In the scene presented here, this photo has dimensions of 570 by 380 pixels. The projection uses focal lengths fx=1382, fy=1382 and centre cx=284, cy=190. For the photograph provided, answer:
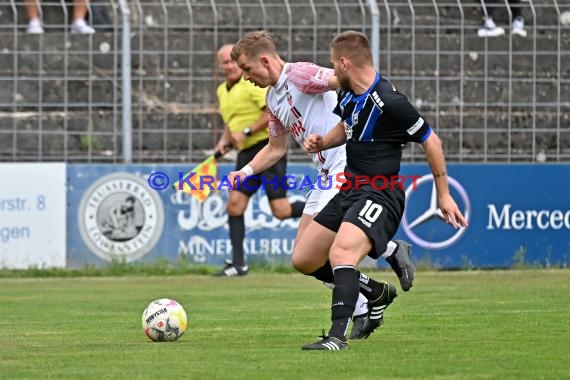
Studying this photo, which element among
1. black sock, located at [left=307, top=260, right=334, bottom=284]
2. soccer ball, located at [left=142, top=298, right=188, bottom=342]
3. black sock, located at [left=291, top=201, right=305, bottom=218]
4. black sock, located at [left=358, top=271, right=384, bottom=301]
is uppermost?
black sock, located at [left=291, top=201, right=305, bottom=218]

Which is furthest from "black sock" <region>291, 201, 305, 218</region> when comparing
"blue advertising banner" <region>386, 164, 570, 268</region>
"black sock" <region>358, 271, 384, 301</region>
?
"black sock" <region>358, 271, 384, 301</region>

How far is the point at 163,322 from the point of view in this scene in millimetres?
9203

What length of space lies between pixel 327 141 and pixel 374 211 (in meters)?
0.66

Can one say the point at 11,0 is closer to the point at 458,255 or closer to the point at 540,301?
the point at 458,255

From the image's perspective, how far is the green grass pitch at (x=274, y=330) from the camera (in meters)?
7.39

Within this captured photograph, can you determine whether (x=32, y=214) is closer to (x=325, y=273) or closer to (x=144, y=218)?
(x=144, y=218)

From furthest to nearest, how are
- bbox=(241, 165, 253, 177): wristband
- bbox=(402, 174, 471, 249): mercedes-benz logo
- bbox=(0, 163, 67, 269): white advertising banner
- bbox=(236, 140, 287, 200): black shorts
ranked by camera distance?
bbox=(402, 174, 471, 249): mercedes-benz logo, bbox=(0, 163, 67, 269): white advertising banner, bbox=(236, 140, 287, 200): black shorts, bbox=(241, 165, 253, 177): wristband

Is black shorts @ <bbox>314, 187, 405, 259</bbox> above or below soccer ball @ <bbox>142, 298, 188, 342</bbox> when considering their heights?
above

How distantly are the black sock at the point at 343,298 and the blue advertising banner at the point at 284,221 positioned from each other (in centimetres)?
831

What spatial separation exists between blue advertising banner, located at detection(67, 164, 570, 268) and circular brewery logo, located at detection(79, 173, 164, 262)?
1 cm

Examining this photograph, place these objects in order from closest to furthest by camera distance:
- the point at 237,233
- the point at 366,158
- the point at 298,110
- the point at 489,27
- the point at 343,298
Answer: the point at 343,298 < the point at 366,158 < the point at 298,110 < the point at 237,233 < the point at 489,27

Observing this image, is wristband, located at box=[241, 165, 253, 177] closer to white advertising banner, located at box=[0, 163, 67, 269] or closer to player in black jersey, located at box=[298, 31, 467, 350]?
player in black jersey, located at box=[298, 31, 467, 350]

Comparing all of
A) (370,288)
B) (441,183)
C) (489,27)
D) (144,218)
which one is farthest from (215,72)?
(441,183)

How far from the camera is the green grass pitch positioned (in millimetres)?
7391
